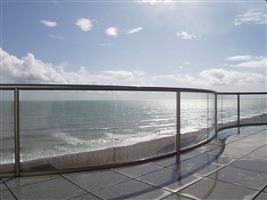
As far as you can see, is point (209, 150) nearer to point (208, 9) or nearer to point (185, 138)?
point (185, 138)

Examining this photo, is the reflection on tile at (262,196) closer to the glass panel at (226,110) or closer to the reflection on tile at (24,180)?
the reflection on tile at (24,180)

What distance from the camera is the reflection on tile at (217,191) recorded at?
245cm

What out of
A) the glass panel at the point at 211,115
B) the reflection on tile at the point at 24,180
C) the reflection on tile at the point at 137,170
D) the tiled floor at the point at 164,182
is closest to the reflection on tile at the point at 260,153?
the tiled floor at the point at 164,182

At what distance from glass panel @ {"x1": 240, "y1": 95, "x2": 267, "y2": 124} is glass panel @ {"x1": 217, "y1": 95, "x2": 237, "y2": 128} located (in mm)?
283

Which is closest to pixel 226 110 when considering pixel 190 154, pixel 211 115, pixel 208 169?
pixel 211 115

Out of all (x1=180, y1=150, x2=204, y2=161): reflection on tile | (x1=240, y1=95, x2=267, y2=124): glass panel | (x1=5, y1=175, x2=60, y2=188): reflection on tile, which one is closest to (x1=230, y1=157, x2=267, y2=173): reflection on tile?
(x1=180, y1=150, x2=204, y2=161): reflection on tile

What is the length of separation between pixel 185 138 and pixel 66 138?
12.9m

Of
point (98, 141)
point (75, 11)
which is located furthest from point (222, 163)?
point (98, 141)

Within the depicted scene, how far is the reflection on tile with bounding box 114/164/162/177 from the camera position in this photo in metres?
3.18

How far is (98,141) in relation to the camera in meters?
11.5

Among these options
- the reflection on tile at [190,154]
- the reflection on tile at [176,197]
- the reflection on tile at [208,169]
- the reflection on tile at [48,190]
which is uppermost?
the reflection on tile at [190,154]

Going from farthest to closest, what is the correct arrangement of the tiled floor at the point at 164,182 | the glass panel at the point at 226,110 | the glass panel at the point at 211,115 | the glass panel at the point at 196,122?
the glass panel at the point at 226,110
the glass panel at the point at 211,115
the glass panel at the point at 196,122
the tiled floor at the point at 164,182

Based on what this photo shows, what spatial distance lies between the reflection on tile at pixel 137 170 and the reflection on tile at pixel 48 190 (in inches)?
29.6

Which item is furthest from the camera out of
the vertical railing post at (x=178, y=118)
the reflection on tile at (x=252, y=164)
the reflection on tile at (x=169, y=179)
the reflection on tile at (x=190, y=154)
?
the vertical railing post at (x=178, y=118)
